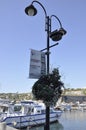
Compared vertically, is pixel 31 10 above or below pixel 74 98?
below

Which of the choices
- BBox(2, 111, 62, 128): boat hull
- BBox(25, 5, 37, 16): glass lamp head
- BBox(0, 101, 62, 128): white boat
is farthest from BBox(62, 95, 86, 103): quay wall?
BBox(25, 5, 37, 16): glass lamp head

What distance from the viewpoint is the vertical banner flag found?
1073cm

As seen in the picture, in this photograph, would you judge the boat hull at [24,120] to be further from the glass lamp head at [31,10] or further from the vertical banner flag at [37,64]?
the glass lamp head at [31,10]

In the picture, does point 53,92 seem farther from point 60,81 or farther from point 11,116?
point 11,116

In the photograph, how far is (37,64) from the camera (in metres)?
10.9

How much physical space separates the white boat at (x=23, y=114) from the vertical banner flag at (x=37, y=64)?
1012 inches

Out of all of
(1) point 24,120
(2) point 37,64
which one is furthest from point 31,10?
(1) point 24,120

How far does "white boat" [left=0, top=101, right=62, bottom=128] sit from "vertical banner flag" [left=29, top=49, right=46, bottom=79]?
2569cm

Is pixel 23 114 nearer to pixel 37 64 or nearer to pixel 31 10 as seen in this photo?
pixel 37 64

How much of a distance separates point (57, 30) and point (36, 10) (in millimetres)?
1111

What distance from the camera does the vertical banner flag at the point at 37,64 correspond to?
423 inches

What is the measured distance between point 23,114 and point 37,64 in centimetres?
2993

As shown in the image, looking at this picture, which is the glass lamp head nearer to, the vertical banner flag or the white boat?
the vertical banner flag

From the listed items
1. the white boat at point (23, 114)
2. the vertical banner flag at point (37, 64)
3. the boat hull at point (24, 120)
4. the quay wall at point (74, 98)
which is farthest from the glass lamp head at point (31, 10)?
the quay wall at point (74, 98)
